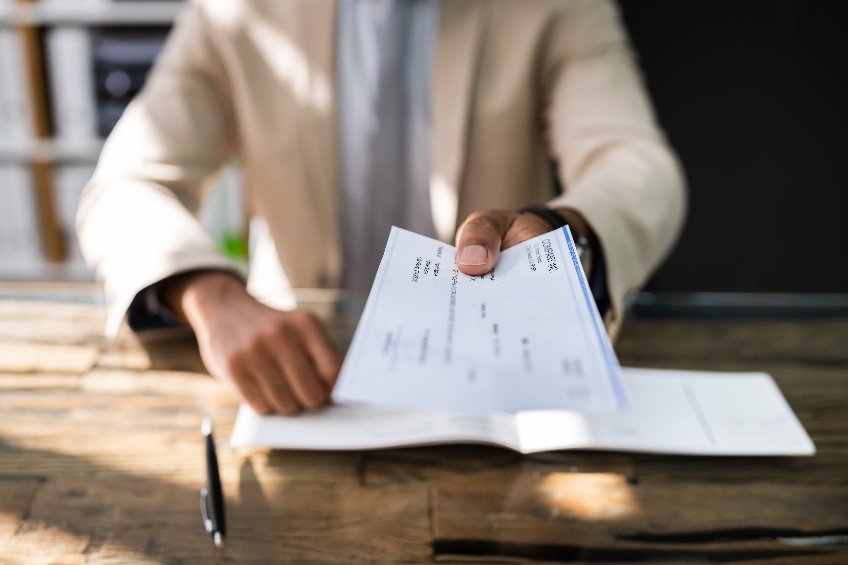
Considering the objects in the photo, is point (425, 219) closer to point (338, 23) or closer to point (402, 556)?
point (338, 23)

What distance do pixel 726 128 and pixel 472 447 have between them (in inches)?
58.5

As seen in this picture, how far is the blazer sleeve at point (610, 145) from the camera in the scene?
70 cm

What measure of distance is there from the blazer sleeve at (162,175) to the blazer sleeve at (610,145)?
414 mm

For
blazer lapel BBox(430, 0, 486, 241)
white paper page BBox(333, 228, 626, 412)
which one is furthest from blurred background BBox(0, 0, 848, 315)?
white paper page BBox(333, 228, 626, 412)

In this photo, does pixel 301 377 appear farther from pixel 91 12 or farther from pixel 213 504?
pixel 91 12

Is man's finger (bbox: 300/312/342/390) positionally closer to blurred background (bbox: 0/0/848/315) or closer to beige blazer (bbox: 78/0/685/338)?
beige blazer (bbox: 78/0/685/338)

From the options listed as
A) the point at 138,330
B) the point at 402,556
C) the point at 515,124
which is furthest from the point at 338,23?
the point at 402,556

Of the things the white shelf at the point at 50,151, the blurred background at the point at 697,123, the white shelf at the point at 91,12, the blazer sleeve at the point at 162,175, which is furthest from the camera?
the white shelf at the point at 50,151

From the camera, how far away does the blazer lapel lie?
40.4 inches

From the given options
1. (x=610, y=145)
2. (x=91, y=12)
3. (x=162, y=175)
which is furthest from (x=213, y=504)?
(x=91, y=12)

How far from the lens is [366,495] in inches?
21.3

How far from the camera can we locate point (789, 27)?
171 cm

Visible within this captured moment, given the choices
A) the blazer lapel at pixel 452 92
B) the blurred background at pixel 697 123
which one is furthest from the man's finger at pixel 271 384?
the blurred background at pixel 697 123

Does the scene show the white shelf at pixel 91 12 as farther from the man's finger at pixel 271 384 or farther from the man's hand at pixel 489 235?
the man's hand at pixel 489 235
